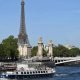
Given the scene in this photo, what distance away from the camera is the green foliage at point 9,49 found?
84938 millimetres

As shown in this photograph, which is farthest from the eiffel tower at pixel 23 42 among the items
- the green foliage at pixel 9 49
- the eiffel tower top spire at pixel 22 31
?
the green foliage at pixel 9 49

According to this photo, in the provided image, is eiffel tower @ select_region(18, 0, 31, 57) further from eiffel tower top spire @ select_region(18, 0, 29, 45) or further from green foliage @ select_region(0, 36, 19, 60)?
green foliage @ select_region(0, 36, 19, 60)

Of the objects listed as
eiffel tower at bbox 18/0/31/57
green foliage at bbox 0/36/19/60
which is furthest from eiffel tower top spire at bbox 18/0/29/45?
green foliage at bbox 0/36/19/60

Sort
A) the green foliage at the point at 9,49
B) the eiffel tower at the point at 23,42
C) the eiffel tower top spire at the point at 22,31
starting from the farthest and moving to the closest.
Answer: the eiffel tower at the point at 23,42 < the eiffel tower top spire at the point at 22,31 < the green foliage at the point at 9,49

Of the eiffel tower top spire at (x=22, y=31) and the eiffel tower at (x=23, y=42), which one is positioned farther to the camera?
the eiffel tower at (x=23, y=42)

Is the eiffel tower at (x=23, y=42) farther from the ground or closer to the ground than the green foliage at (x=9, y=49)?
farther from the ground

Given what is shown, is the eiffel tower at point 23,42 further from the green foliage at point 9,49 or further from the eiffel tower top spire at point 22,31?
the green foliage at point 9,49

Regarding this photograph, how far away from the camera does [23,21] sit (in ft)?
333

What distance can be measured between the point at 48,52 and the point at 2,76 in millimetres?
57651

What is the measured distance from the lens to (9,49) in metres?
86.8

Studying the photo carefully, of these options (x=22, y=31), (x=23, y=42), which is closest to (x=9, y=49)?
(x=22, y=31)

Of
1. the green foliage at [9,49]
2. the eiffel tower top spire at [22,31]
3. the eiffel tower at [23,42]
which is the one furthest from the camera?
the eiffel tower at [23,42]

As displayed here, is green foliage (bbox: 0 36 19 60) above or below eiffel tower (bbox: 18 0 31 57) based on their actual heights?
below

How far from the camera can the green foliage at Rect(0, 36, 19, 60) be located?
279 ft
